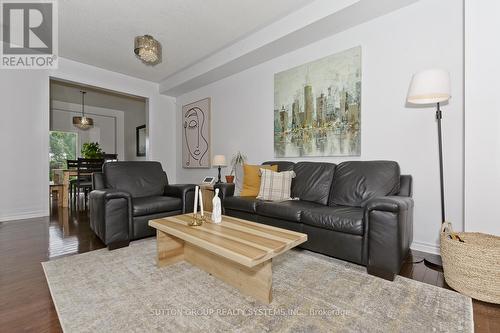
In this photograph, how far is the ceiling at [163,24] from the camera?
2746mm

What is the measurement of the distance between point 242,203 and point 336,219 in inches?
44.2

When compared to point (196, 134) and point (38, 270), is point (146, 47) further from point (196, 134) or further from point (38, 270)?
point (38, 270)

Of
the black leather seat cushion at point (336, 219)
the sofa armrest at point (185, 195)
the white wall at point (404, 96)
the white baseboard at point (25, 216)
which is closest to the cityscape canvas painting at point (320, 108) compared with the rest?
the white wall at point (404, 96)

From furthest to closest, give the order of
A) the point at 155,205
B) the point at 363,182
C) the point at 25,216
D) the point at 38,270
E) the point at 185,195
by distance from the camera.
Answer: the point at 25,216
the point at 185,195
the point at 155,205
the point at 363,182
the point at 38,270

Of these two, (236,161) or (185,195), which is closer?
(185,195)

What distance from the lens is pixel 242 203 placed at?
9.12ft

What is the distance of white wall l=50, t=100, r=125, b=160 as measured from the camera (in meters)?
6.88

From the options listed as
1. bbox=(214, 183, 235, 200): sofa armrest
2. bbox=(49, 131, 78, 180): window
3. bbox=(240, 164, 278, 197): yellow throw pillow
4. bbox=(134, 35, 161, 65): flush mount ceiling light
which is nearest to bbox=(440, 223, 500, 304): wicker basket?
bbox=(240, 164, 278, 197): yellow throw pillow

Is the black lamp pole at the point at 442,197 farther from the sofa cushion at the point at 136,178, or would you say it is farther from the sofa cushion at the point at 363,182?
the sofa cushion at the point at 136,178

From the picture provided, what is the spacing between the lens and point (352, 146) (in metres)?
2.83

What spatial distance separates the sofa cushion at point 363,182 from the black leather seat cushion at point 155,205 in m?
1.79

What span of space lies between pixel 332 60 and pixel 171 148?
404 cm

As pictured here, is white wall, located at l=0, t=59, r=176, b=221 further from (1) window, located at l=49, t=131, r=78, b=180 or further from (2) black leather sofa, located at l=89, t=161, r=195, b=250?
(1) window, located at l=49, t=131, r=78, b=180

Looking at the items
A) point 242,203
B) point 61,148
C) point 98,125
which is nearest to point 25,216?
point 242,203
